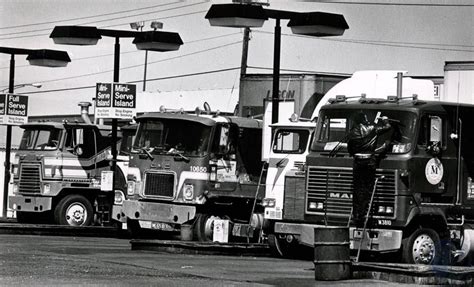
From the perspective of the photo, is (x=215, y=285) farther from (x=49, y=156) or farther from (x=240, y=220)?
(x=49, y=156)

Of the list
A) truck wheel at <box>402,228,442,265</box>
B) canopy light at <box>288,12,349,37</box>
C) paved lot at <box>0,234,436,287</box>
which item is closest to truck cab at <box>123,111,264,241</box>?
paved lot at <box>0,234,436,287</box>

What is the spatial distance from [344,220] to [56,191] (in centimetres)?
1104

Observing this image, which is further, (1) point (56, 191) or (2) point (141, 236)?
(1) point (56, 191)

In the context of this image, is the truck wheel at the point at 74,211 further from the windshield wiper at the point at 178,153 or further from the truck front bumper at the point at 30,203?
the windshield wiper at the point at 178,153

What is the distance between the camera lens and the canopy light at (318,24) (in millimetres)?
21047

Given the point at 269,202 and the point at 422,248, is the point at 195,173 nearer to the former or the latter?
the point at 269,202

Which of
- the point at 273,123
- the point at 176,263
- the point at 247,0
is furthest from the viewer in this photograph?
the point at 247,0

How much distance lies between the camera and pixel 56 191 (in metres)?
27.7

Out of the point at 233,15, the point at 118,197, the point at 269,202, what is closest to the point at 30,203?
the point at 118,197

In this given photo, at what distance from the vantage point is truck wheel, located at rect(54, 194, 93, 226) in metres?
27.6

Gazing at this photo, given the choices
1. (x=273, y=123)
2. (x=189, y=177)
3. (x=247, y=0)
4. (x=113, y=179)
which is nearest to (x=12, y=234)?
(x=113, y=179)

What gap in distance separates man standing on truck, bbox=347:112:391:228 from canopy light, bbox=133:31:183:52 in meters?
7.85

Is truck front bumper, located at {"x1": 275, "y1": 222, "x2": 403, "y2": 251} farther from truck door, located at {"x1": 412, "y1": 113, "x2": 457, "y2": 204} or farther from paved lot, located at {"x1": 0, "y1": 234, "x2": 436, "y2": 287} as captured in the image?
paved lot, located at {"x1": 0, "y1": 234, "x2": 436, "y2": 287}

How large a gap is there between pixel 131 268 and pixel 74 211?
12134 millimetres
